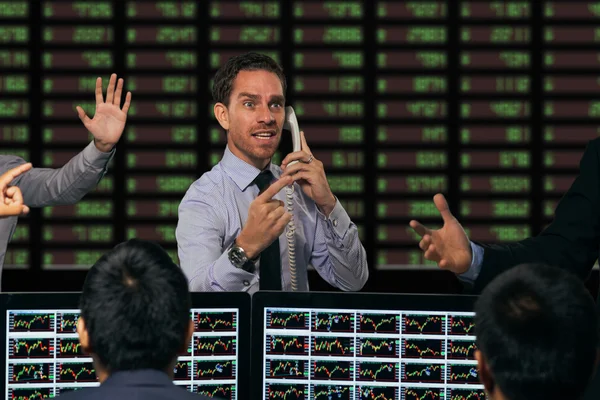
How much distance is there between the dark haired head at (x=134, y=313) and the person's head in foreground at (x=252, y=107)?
61.1 inches

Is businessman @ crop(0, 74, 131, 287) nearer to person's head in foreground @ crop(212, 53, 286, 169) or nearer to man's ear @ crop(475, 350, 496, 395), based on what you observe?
person's head in foreground @ crop(212, 53, 286, 169)

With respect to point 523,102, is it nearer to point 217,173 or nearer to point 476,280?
point 217,173

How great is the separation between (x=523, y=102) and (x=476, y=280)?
4145 mm

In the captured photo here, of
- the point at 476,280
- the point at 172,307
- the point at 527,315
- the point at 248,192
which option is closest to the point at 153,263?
the point at 172,307

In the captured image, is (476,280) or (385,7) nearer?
(476,280)

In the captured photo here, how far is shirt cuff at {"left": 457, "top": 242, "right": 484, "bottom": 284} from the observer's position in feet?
7.34

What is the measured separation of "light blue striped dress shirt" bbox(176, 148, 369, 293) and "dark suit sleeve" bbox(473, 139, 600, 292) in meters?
0.76

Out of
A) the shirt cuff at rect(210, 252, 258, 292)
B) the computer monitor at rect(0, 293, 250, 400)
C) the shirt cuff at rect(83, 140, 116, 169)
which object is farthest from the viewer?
the shirt cuff at rect(83, 140, 116, 169)

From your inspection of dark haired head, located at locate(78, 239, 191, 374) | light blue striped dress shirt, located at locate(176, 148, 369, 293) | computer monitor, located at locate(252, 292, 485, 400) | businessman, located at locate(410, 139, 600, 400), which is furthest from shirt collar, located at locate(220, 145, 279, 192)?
dark haired head, located at locate(78, 239, 191, 374)

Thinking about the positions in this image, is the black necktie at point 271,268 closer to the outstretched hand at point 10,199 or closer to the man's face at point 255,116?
the man's face at point 255,116

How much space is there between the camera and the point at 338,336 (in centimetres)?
207

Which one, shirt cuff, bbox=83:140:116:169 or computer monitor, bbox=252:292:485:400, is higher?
shirt cuff, bbox=83:140:116:169

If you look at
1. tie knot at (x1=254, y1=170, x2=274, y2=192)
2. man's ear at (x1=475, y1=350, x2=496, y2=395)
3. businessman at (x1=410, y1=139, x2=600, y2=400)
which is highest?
tie knot at (x1=254, y1=170, x2=274, y2=192)

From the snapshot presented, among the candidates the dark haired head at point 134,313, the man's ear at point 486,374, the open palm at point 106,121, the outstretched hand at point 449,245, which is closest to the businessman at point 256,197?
the open palm at point 106,121
